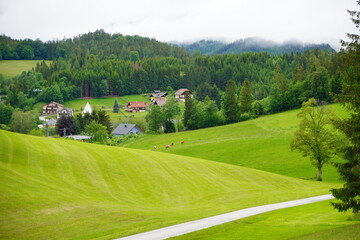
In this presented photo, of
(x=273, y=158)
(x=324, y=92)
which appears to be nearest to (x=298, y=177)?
(x=273, y=158)

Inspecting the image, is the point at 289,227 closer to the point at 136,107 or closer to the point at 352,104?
the point at 352,104

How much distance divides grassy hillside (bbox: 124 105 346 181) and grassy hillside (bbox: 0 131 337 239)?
38.2 ft

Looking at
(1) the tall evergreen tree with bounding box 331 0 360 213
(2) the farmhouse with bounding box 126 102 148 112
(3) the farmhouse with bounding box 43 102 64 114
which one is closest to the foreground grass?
(1) the tall evergreen tree with bounding box 331 0 360 213

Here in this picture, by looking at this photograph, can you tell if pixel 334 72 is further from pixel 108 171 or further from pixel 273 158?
pixel 108 171

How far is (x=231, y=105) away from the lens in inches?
4355

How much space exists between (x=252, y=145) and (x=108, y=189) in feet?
147

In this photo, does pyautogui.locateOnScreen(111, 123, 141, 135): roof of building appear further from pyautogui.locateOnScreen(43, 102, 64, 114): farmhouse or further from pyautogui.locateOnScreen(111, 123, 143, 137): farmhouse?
pyautogui.locateOnScreen(43, 102, 64, 114): farmhouse

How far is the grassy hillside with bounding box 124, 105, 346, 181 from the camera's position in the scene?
6134 centimetres

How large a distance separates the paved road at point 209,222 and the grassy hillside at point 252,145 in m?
23.2

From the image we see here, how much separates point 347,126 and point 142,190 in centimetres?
2180

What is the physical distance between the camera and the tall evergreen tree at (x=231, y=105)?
4318 inches

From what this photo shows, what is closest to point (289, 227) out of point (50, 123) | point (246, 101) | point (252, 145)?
point (252, 145)

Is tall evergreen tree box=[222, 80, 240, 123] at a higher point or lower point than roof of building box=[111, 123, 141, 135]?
higher

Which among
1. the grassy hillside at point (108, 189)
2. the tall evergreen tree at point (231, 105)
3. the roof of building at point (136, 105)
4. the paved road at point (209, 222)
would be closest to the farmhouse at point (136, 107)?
the roof of building at point (136, 105)
